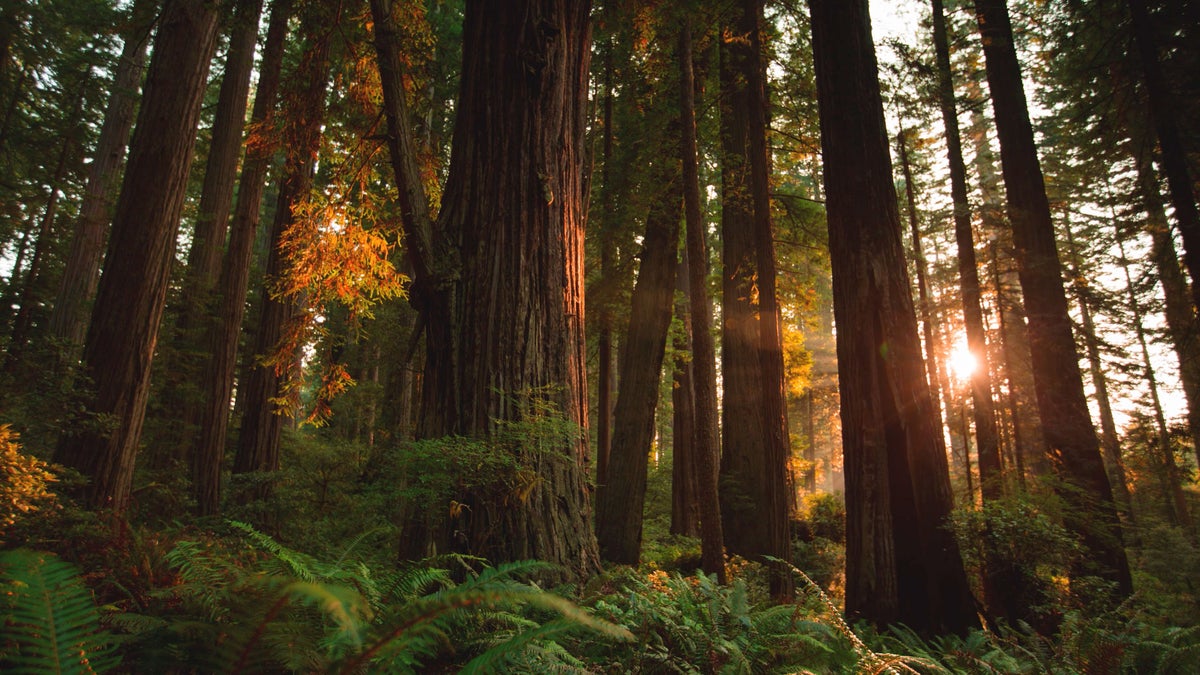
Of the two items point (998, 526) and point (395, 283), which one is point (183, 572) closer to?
point (395, 283)

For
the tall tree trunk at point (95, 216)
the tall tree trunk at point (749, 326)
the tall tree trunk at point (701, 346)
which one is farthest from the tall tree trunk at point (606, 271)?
the tall tree trunk at point (95, 216)

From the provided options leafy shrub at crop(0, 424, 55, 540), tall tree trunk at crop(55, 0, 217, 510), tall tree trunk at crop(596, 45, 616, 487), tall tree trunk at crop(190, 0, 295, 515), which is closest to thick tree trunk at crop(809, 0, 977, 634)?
leafy shrub at crop(0, 424, 55, 540)

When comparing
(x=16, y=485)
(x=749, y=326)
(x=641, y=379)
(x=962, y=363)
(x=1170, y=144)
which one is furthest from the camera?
(x=962, y=363)

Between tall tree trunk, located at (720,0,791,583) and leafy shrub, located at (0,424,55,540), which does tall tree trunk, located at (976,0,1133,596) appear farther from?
leafy shrub, located at (0,424,55,540)

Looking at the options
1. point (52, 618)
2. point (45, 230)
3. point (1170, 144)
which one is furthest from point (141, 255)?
point (45, 230)

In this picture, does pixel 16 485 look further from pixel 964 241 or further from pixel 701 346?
pixel 964 241

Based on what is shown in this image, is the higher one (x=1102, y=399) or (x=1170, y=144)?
(x=1170, y=144)

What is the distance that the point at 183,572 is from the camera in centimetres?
184

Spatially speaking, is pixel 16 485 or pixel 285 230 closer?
pixel 16 485

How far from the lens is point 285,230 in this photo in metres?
5.64

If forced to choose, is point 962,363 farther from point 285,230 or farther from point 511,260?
point 285,230

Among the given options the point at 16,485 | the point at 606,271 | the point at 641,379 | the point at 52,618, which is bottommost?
the point at 52,618

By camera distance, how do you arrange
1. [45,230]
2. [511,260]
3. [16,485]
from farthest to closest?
[45,230]
[511,260]
[16,485]

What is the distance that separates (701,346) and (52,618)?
6.10 m
